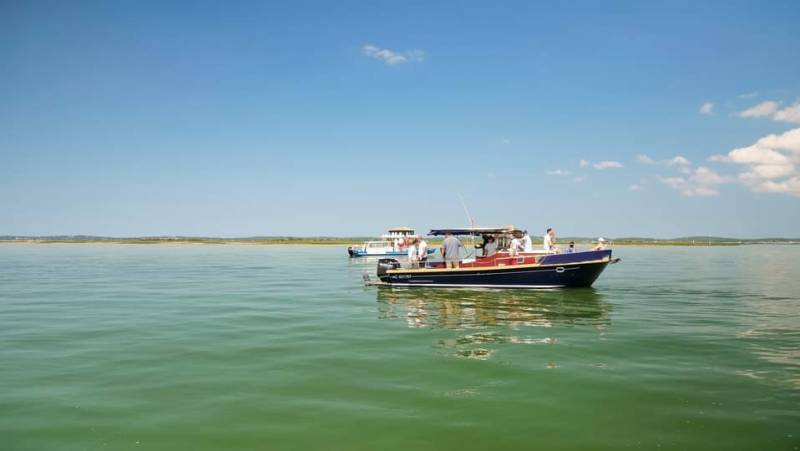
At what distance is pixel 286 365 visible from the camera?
33.2ft

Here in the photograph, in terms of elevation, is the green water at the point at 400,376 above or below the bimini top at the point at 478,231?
below

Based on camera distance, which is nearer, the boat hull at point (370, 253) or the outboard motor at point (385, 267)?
the outboard motor at point (385, 267)

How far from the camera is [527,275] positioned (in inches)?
912

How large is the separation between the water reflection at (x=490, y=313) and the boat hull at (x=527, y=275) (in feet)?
1.48

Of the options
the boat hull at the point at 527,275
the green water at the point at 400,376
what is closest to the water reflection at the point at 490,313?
the green water at the point at 400,376

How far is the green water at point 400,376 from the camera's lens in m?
6.61

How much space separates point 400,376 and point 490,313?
8332 millimetres

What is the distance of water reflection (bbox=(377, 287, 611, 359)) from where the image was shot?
12.7 m

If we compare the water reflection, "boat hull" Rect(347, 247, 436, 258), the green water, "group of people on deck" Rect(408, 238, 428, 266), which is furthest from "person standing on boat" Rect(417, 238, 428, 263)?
"boat hull" Rect(347, 247, 436, 258)

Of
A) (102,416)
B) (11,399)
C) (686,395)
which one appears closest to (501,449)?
(686,395)

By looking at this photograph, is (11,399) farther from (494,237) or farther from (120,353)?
(494,237)

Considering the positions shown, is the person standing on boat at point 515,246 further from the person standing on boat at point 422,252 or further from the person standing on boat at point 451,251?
the person standing on boat at point 422,252

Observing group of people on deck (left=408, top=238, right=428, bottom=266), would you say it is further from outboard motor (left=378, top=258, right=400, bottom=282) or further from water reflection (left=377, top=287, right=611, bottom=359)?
water reflection (left=377, top=287, right=611, bottom=359)

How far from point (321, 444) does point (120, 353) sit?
23.9 ft
